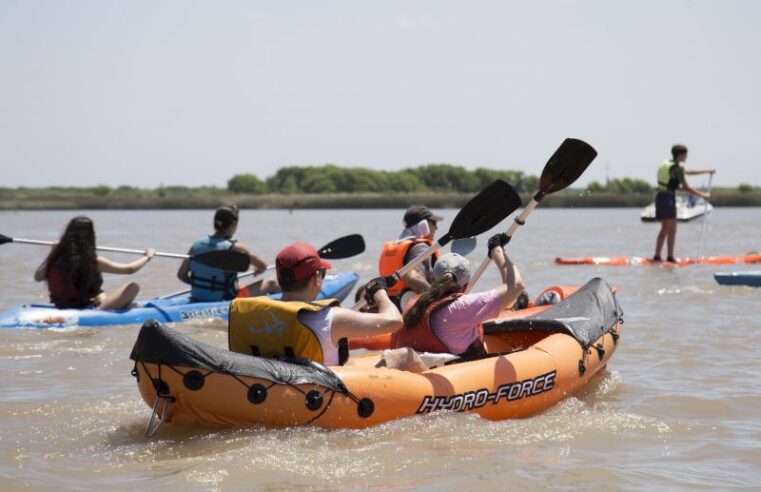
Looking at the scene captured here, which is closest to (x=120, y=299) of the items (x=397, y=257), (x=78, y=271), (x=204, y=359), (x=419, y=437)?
(x=78, y=271)

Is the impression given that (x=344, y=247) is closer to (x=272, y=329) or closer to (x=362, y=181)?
(x=272, y=329)

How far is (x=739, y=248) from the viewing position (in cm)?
1977

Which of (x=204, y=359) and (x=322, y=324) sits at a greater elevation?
(x=322, y=324)

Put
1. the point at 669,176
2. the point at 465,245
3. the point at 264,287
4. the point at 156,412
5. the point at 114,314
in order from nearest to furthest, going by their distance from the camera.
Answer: the point at 156,412 → the point at 465,245 → the point at 114,314 → the point at 264,287 → the point at 669,176

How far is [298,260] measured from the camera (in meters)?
5.03

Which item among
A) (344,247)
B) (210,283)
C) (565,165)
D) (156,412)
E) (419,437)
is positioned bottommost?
(419,437)

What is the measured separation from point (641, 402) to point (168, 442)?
2.95m

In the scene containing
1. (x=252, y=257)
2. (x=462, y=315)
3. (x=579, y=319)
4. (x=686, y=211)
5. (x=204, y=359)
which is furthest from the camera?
(x=686, y=211)

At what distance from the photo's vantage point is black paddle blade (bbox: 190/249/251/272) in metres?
7.99

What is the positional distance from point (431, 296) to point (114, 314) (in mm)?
4269

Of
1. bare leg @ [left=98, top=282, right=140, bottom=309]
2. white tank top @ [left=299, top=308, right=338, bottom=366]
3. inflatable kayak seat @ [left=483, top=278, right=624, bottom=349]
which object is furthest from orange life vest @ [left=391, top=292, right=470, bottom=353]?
bare leg @ [left=98, top=282, right=140, bottom=309]

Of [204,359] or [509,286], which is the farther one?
[509,286]

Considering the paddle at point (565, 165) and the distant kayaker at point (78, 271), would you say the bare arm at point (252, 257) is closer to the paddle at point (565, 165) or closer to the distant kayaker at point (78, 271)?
the distant kayaker at point (78, 271)

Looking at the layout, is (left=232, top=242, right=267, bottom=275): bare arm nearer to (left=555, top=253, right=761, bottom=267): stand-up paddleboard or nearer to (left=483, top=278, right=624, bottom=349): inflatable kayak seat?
(left=483, top=278, right=624, bottom=349): inflatable kayak seat
